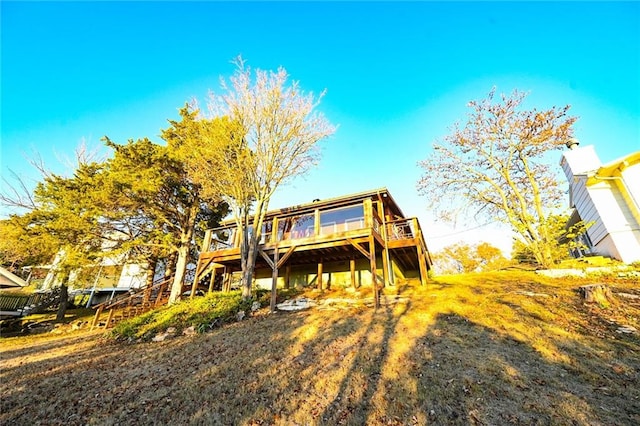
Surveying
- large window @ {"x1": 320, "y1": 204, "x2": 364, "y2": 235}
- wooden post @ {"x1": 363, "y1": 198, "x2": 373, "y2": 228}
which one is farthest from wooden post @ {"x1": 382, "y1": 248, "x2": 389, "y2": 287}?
wooden post @ {"x1": 363, "y1": 198, "x2": 373, "y2": 228}

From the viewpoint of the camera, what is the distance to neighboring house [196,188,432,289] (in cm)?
1277

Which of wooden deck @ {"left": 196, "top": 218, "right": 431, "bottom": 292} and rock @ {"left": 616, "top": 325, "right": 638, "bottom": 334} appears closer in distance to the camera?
rock @ {"left": 616, "top": 325, "right": 638, "bottom": 334}

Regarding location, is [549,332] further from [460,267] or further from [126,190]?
[460,267]

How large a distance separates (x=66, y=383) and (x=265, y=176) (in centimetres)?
932

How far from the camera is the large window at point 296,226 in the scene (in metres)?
15.8

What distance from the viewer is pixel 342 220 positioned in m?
15.6

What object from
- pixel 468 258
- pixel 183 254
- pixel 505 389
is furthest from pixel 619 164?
pixel 468 258

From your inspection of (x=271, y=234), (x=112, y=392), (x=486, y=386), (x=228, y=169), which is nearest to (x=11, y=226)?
(x=228, y=169)

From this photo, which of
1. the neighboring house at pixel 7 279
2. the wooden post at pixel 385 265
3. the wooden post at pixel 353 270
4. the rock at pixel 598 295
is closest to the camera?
the rock at pixel 598 295

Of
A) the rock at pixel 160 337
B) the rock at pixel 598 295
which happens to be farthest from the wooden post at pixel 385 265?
the rock at pixel 160 337

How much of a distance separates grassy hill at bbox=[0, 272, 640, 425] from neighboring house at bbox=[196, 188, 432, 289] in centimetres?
411

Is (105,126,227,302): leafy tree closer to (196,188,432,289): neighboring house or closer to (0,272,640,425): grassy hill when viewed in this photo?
(196,188,432,289): neighboring house

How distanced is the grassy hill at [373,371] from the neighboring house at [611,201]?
12.8ft

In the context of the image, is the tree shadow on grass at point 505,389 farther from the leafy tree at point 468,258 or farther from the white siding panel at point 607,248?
the leafy tree at point 468,258
